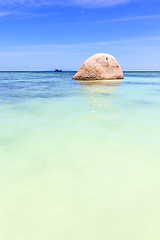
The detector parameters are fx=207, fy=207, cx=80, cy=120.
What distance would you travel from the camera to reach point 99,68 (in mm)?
16594

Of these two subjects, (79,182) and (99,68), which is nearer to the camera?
(79,182)

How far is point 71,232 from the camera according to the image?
1.32m

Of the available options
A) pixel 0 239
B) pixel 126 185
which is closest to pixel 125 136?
pixel 126 185

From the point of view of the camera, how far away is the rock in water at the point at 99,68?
16562 mm

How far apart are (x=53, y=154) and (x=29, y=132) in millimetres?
974

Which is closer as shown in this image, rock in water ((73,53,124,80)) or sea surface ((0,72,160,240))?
sea surface ((0,72,160,240))

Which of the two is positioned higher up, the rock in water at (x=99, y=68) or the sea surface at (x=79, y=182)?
the rock in water at (x=99, y=68)

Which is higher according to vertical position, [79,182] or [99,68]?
[99,68]

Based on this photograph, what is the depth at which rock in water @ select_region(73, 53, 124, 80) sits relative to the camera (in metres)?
16.6

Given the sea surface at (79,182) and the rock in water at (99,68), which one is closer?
the sea surface at (79,182)

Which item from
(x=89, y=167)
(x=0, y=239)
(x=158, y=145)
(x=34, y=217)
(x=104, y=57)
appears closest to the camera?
(x=0, y=239)

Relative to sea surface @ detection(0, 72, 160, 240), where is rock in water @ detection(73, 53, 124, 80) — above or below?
above

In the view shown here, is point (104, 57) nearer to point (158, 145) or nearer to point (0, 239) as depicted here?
point (158, 145)

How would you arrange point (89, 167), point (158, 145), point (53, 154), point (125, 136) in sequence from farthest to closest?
point (125, 136)
point (158, 145)
point (53, 154)
point (89, 167)
